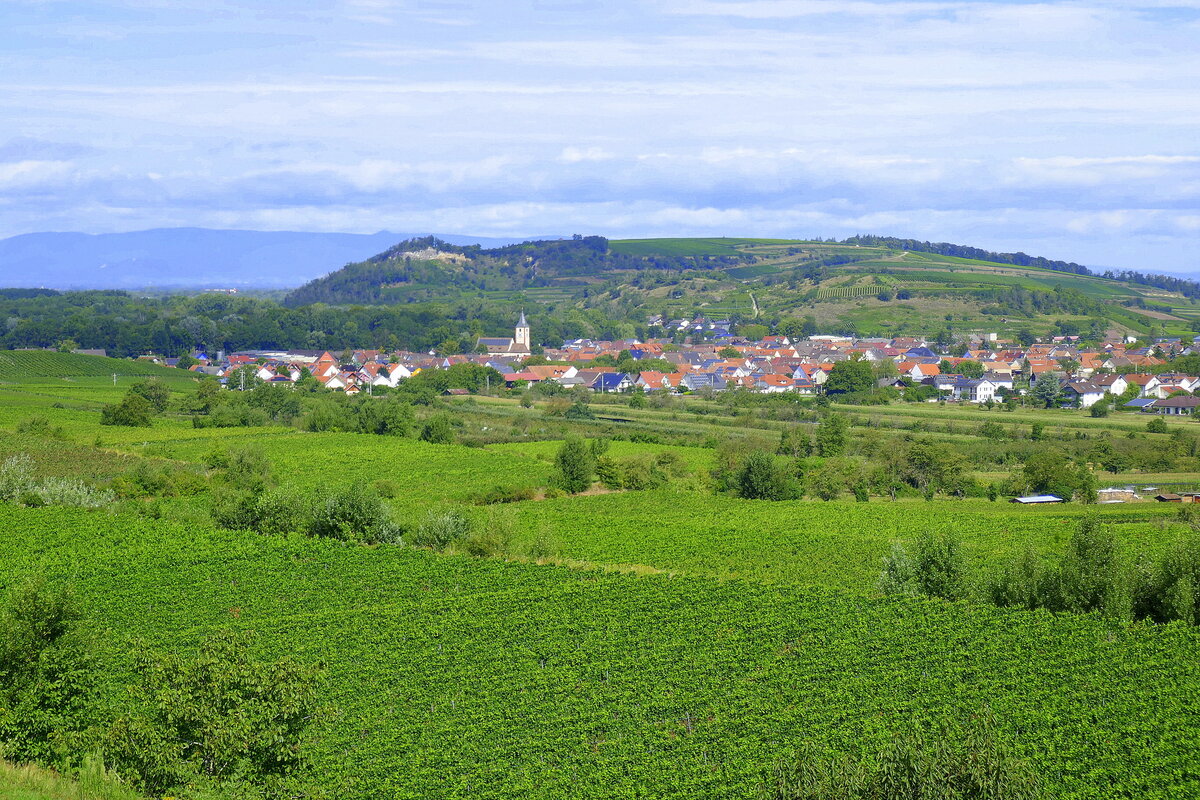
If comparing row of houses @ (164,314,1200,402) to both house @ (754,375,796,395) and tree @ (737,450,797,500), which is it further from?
tree @ (737,450,797,500)

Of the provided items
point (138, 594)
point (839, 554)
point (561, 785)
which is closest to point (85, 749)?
point (561, 785)

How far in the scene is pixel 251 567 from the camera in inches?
1215

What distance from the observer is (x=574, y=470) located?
49781mm

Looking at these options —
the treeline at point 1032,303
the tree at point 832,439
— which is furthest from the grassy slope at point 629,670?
the treeline at point 1032,303

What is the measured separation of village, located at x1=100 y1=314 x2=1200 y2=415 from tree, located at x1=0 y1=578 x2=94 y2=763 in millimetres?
69945

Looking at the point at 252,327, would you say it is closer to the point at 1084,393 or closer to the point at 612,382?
the point at 612,382

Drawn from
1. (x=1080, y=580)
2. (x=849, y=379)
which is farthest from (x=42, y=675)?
(x=849, y=379)

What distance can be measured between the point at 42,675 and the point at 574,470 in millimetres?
32710

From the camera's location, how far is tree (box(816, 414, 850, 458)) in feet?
191

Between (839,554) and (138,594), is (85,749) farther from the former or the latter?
(839,554)

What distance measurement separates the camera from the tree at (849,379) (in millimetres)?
89750

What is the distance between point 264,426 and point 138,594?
40.7m

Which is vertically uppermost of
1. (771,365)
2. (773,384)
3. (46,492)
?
(771,365)

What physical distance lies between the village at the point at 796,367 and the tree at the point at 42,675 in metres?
69.9
